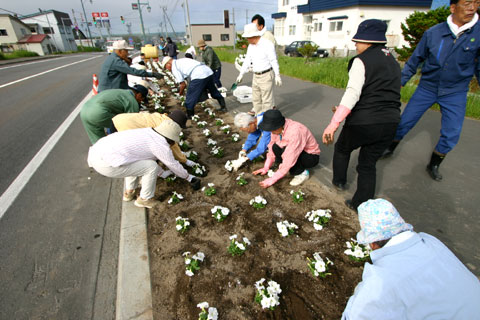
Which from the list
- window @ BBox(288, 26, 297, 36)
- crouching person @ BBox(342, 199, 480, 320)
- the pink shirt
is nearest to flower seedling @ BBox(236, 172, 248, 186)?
the pink shirt

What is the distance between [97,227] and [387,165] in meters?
4.19

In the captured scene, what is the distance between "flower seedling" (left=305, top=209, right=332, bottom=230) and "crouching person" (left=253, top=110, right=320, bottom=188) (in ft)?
2.01

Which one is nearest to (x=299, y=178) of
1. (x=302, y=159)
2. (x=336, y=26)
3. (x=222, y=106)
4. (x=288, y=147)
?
(x=302, y=159)

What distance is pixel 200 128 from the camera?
17.9 feet

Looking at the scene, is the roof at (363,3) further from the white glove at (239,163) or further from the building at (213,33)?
the building at (213,33)

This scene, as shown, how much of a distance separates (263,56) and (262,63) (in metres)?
0.13

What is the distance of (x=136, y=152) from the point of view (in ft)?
8.75

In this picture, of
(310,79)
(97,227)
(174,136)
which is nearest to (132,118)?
(174,136)

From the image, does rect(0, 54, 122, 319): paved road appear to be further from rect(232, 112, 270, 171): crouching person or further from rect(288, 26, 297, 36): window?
rect(288, 26, 297, 36): window

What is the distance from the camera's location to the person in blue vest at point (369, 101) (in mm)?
2193

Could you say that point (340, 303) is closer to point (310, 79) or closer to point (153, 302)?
point (153, 302)

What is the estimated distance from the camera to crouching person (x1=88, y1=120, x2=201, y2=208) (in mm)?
2584

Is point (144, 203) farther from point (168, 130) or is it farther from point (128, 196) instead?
point (168, 130)

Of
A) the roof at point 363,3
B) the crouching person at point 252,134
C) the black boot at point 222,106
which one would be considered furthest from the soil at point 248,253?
the roof at point 363,3
